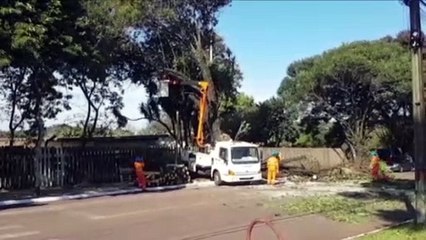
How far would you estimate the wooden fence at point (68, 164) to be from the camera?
28328mm

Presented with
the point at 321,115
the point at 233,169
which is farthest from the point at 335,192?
the point at 321,115

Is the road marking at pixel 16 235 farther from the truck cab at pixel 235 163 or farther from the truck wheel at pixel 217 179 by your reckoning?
the truck wheel at pixel 217 179

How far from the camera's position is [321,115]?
51844mm

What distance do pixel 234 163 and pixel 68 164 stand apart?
306 inches

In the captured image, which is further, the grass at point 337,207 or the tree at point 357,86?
the tree at point 357,86

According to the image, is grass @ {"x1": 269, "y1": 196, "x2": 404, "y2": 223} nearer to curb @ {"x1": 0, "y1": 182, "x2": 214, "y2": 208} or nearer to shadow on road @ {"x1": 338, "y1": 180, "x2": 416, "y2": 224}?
shadow on road @ {"x1": 338, "y1": 180, "x2": 416, "y2": 224}

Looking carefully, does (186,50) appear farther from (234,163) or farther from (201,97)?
(234,163)

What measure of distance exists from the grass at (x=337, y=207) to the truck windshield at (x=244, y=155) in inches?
326

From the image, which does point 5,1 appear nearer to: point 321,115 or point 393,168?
point 393,168

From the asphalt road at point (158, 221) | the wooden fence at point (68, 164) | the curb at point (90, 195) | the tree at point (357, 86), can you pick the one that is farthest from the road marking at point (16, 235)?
the tree at point (357, 86)

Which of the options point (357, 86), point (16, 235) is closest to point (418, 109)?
point (16, 235)

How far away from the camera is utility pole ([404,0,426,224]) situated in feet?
47.8

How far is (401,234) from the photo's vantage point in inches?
507

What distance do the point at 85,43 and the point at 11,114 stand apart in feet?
31.9
